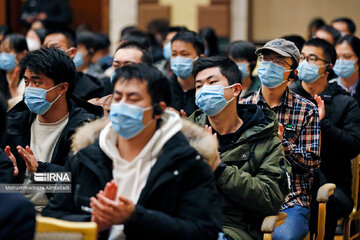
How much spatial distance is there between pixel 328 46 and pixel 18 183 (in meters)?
2.69

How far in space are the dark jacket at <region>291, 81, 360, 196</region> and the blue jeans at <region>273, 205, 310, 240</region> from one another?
743mm

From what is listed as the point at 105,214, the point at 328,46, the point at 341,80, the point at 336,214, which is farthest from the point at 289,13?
the point at 105,214

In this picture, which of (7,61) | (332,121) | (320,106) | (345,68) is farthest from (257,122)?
(7,61)

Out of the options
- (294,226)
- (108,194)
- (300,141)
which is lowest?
(294,226)

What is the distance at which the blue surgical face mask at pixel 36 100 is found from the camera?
405 centimetres

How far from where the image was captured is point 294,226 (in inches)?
157

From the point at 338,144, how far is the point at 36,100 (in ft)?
7.06

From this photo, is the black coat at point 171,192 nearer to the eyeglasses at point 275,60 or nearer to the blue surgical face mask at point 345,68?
the eyeglasses at point 275,60

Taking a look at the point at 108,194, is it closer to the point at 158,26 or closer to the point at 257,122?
the point at 257,122

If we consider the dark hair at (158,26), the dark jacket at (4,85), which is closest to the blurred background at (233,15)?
the dark hair at (158,26)

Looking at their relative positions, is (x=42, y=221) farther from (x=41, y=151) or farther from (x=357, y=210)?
(x=357, y=210)

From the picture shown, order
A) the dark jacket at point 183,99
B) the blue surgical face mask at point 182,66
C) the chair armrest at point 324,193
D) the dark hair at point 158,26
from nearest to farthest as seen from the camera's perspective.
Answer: the chair armrest at point 324,193, the dark jacket at point 183,99, the blue surgical face mask at point 182,66, the dark hair at point 158,26

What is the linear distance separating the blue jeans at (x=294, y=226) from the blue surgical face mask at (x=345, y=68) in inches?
87.4

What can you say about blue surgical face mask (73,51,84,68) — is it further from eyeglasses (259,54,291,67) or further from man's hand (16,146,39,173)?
man's hand (16,146,39,173)
